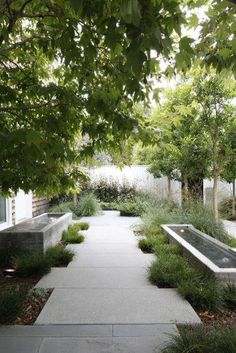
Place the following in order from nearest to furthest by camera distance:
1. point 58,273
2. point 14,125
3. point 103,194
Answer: point 14,125 → point 58,273 → point 103,194

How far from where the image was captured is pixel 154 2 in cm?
235

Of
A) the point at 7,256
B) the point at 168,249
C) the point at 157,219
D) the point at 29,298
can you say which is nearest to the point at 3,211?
the point at 157,219

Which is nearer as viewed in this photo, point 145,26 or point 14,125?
point 145,26

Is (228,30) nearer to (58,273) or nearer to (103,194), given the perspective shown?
(58,273)

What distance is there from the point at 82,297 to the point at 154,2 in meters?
3.85

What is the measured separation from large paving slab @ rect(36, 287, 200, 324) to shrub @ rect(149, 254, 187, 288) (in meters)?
0.18

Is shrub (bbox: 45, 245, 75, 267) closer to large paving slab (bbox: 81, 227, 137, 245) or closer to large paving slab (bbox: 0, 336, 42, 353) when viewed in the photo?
→ large paving slab (bbox: 81, 227, 137, 245)

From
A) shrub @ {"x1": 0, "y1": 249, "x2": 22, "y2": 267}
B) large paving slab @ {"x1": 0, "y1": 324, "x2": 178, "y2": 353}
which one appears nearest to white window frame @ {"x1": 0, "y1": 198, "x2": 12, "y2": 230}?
shrub @ {"x1": 0, "y1": 249, "x2": 22, "y2": 267}

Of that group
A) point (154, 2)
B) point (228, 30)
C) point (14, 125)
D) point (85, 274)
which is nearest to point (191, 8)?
point (228, 30)

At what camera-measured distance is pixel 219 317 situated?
4.44 m

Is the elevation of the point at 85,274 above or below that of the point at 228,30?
below

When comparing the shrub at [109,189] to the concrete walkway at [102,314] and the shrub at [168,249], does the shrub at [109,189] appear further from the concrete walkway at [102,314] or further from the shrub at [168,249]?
the concrete walkway at [102,314]

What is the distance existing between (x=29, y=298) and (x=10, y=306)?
2.32 feet

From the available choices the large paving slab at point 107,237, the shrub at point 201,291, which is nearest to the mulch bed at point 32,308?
the shrub at point 201,291
